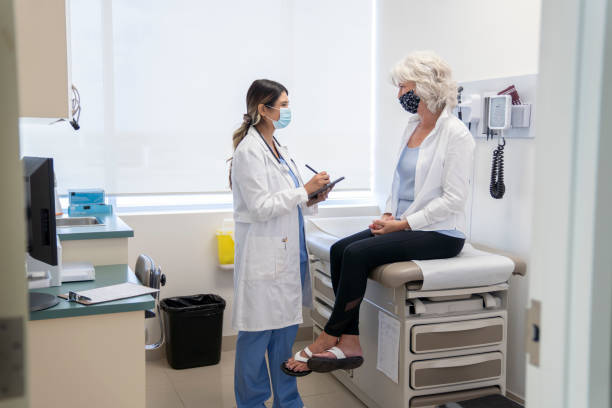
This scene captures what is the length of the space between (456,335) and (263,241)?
Answer: 0.93m

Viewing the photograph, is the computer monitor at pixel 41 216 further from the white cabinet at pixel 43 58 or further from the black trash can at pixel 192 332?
the black trash can at pixel 192 332

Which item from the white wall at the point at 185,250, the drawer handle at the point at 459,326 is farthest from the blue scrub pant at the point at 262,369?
Result: the white wall at the point at 185,250

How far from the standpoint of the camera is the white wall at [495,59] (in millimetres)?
2854

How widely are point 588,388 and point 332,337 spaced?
186 cm

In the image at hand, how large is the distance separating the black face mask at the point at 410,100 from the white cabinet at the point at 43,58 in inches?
56.8

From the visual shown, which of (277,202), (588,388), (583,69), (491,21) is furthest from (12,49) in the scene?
(491,21)

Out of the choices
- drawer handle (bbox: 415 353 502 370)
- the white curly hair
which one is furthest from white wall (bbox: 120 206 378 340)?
the white curly hair

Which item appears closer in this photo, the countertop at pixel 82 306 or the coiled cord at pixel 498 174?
the countertop at pixel 82 306

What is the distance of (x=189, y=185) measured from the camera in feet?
12.2

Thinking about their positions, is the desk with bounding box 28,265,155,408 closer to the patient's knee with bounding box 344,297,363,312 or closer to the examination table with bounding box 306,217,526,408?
the patient's knee with bounding box 344,297,363,312

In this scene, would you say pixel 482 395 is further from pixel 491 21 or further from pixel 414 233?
pixel 491 21

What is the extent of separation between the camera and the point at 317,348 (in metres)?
2.62

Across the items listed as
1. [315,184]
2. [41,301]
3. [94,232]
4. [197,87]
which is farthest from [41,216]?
[197,87]

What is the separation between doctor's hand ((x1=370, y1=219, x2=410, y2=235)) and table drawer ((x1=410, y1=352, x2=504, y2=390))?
0.57 metres
